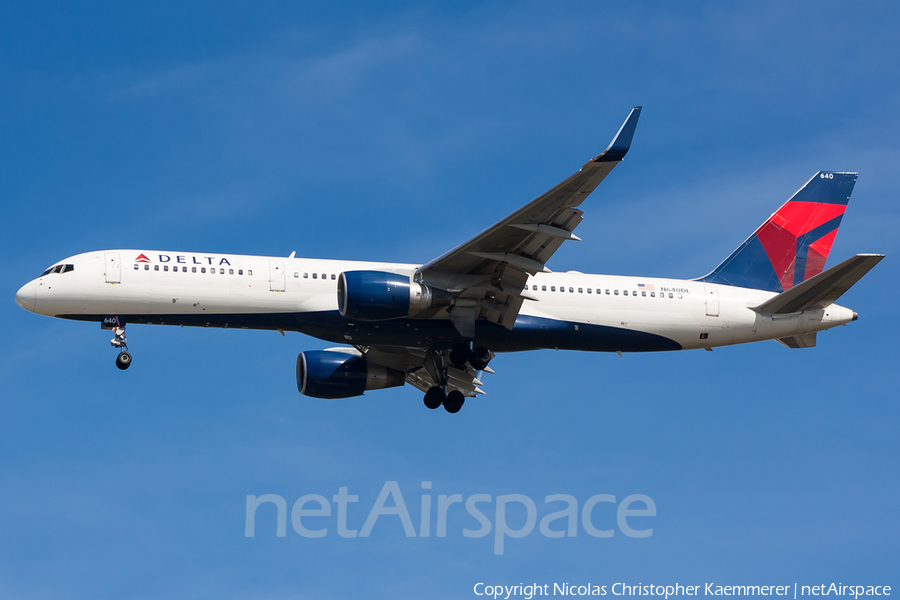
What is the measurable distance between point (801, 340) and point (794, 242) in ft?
14.7

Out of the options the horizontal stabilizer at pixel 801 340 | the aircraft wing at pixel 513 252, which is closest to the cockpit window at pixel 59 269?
the aircraft wing at pixel 513 252

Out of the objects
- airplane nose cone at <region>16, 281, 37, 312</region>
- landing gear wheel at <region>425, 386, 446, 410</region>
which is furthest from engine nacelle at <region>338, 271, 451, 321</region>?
airplane nose cone at <region>16, 281, 37, 312</region>

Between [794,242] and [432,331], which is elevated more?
[794,242]

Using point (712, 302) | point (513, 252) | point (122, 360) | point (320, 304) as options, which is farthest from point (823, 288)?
point (122, 360)

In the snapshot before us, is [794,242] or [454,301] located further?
[794,242]

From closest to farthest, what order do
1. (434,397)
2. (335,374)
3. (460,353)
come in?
(460,353)
(434,397)
(335,374)

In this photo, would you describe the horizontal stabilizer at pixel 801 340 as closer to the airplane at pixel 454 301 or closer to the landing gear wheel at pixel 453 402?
the airplane at pixel 454 301

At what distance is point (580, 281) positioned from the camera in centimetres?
3606

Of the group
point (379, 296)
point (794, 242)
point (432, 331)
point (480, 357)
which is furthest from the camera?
point (794, 242)

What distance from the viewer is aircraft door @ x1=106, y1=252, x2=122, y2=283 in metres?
33.0

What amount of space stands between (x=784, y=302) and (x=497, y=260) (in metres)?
11.2

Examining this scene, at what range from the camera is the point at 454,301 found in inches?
1310

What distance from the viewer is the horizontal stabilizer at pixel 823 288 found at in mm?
32750

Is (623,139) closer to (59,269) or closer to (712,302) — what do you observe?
(712,302)
